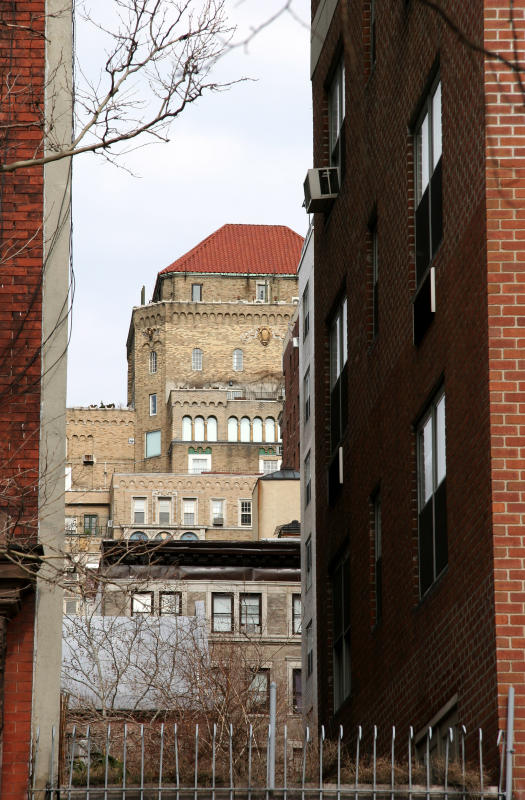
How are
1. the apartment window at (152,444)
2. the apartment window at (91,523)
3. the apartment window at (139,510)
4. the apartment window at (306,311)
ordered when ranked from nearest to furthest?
the apartment window at (306,311) → the apartment window at (139,510) → the apartment window at (91,523) → the apartment window at (152,444)

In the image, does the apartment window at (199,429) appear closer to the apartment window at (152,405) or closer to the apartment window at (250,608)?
the apartment window at (152,405)

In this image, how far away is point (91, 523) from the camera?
11381 cm

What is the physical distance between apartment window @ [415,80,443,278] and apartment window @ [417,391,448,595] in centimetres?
187

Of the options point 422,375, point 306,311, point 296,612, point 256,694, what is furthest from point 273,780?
point 296,612

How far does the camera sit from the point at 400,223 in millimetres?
18453

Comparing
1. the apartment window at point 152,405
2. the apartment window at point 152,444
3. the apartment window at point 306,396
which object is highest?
the apartment window at point 152,405

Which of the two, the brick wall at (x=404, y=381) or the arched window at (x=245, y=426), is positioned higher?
the arched window at (x=245, y=426)

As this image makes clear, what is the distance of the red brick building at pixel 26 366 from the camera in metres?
14.3

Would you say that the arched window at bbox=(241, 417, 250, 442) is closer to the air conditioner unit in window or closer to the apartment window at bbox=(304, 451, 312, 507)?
the apartment window at bbox=(304, 451, 312, 507)

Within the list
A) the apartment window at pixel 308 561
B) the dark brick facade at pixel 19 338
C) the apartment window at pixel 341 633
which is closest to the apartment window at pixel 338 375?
the apartment window at pixel 341 633

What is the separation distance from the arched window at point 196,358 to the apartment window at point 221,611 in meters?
77.7

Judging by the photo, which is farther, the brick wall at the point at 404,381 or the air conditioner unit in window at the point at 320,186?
the air conditioner unit in window at the point at 320,186

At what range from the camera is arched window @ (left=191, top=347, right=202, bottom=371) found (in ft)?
446

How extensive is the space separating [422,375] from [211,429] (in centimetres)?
11032
